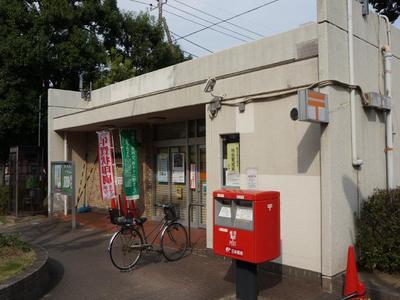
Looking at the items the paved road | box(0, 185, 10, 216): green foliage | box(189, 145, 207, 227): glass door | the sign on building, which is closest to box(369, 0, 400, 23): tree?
box(189, 145, 207, 227): glass door

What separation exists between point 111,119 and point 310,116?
22.4 feet

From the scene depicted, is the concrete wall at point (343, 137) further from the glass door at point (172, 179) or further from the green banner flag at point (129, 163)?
the green banner flag at point (129, 163)

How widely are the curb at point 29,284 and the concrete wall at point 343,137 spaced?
395cm

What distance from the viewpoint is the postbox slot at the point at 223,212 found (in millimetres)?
5230

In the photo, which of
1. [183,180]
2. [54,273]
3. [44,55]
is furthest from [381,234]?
[44,55]

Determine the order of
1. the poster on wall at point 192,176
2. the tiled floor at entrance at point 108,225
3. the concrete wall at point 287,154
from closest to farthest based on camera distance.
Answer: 1. the concrete wall at point 287,154
2. the tiled floor at entrance at point 108,225
3. the poster on wall at point 192,176

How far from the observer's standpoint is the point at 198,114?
32.6 ft

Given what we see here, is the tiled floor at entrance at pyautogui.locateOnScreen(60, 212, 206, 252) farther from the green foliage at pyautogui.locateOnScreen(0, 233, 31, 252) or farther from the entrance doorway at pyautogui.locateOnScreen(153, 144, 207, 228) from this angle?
the green foliage at pyautogui.locateOnScreen(0, 233, 31, 252)

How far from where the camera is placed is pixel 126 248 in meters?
7.09

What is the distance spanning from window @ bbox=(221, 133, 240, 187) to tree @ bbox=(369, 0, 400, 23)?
9202 mm

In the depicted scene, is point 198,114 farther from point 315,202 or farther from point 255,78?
point 315,202

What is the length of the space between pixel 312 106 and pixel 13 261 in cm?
490

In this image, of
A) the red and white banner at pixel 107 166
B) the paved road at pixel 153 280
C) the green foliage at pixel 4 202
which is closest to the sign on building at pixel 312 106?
the paved road at pixel 153 280

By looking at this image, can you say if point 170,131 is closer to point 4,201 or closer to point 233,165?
point 233,165
